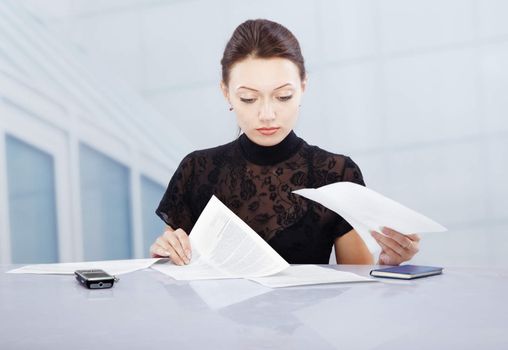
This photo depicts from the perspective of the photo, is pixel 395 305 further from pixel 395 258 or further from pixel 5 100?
pixel 5 100

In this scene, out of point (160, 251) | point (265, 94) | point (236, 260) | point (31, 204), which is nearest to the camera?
point (236, 260)

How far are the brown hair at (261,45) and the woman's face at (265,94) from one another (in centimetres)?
2

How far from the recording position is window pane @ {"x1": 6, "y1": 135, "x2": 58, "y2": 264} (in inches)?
120

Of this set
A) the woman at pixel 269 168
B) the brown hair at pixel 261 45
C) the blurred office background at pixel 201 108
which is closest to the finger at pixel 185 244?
the woman at pixel 269 168

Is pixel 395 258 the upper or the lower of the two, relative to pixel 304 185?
lower

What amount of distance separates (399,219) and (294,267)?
0.27 meters

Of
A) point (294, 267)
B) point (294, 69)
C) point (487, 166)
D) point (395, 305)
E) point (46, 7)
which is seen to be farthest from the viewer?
point (46, 7)

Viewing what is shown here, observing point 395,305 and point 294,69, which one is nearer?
point 395,305

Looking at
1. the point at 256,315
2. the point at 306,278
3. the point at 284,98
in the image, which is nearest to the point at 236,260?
the point at 306,278

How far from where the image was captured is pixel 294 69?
5.78 ft

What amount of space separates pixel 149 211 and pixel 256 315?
2.37 metres

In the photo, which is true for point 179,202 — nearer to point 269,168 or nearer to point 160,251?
point 269,168

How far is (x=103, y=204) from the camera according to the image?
10.4 ft

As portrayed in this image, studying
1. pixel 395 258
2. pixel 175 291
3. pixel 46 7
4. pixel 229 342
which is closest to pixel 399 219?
pixel 395 258
